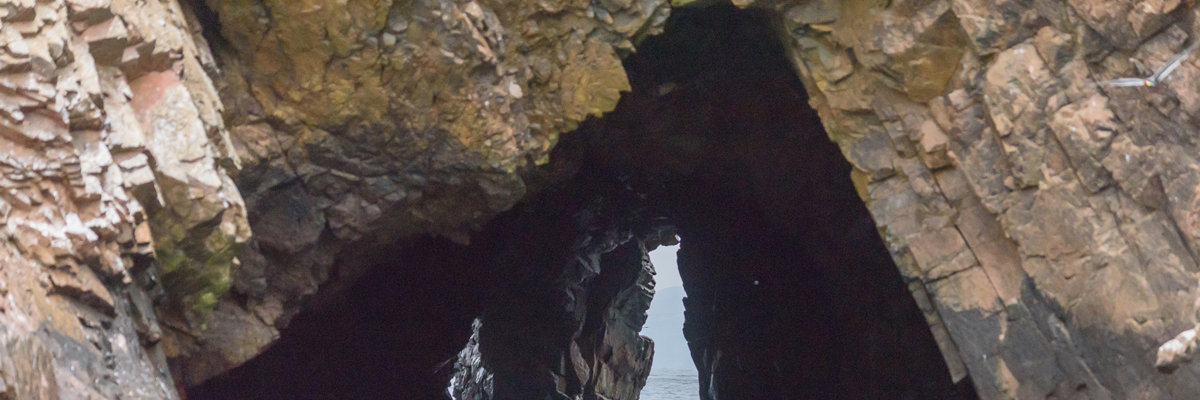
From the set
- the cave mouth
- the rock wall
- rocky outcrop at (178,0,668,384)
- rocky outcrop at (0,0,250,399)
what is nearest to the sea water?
the cave mouth

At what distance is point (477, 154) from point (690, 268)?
10162 millimetres

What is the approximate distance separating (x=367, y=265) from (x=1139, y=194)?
676 cm

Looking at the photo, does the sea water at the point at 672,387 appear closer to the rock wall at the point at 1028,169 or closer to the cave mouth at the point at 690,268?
the cave mouth at the point at 690,268

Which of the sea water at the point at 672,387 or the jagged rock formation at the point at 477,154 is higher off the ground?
the jagged rock formation at the point at 477,154

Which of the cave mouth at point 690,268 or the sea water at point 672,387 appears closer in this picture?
the cave mouth at point 690,268

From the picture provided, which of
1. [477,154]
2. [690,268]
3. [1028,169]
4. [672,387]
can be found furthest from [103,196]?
[672,387]

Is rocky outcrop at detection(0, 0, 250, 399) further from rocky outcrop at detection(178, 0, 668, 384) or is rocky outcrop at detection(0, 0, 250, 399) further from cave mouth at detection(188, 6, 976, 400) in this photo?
cave mouth at detection(188, 6, 976, 400)

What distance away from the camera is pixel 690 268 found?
59.6ft

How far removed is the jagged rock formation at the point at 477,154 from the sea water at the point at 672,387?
18.5 meters

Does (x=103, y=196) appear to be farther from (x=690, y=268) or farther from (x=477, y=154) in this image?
(x=690, y=268)

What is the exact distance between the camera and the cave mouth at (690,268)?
1099cm

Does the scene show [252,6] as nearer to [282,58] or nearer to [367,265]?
[282,58]

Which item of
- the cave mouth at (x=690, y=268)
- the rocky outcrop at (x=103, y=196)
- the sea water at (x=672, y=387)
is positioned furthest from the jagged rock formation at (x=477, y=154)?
the sea water at (x=672, y=387)

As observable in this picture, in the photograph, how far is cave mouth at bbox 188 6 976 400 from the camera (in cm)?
1099
